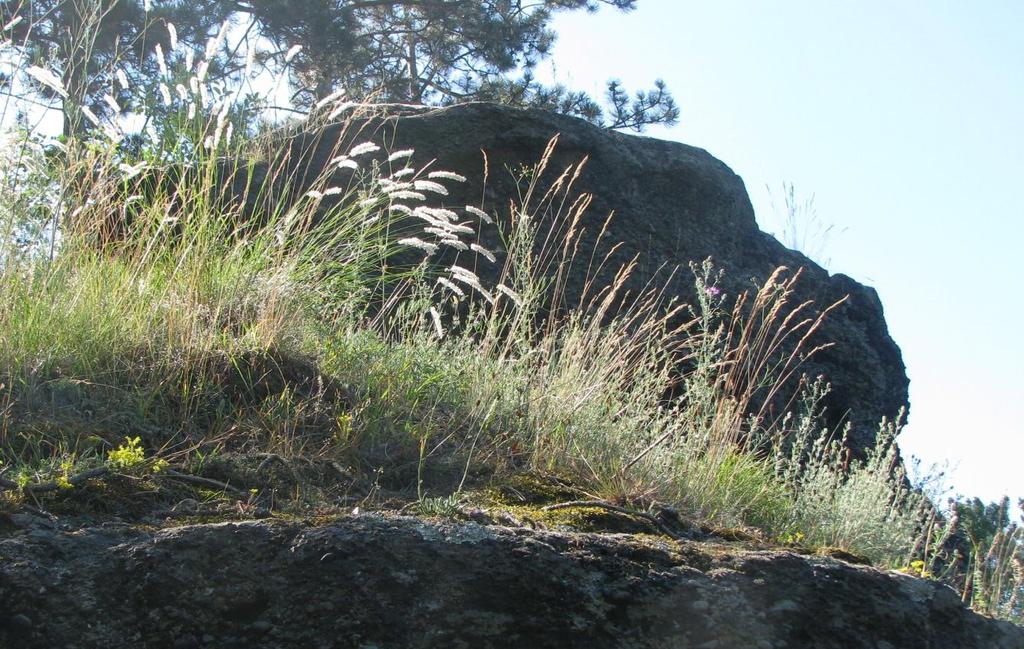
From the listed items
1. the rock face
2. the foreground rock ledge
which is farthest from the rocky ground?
the rock face

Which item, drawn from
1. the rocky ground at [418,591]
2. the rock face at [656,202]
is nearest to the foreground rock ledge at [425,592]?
the rocky ground at [418,591]

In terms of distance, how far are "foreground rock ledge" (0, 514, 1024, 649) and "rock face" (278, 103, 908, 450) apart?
3375 mm

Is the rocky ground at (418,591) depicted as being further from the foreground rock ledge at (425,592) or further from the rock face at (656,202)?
the rock face at (656,202)

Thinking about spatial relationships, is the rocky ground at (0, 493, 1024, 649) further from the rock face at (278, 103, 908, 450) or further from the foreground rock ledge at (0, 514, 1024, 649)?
the rock face at (278, 103, 908, 450)

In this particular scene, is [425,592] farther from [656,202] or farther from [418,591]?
[656,202]

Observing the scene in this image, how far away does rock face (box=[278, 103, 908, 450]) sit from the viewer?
6008 mm

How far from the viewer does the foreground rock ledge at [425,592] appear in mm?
2072

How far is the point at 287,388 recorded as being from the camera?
3.38 metres

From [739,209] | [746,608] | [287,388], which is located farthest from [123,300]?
[739,209]

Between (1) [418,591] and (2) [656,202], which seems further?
(2) [656,202]

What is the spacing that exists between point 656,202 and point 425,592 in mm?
4411

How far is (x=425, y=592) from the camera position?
223 cm

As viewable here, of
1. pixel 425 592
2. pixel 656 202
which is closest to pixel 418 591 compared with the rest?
pixel 425 592

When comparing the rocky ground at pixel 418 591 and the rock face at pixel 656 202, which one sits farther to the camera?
the rock face at pixel 656 202
